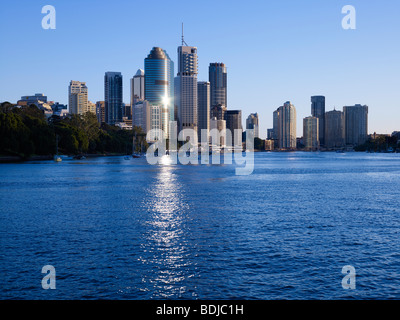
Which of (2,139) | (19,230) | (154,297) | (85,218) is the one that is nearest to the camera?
(154,297)

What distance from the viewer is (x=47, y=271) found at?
1048 inches

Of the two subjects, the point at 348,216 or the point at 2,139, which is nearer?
the point at 348,216

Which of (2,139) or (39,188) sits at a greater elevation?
(2,139)

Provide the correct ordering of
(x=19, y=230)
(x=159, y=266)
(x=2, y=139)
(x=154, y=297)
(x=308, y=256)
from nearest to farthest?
(x=154, y=297) < (x=159, y=266) < (x=308, y=256) < (x=19, y=230) < (x=2, y=139)

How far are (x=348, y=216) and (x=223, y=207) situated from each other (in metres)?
15.4

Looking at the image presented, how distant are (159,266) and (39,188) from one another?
189 feet

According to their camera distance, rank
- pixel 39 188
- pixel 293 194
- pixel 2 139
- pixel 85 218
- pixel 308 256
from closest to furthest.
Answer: pixel 308 256
pixel 85 218
pixel 293 194
pixel 39 188
pixel 2 139

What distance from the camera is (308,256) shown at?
3075cm
